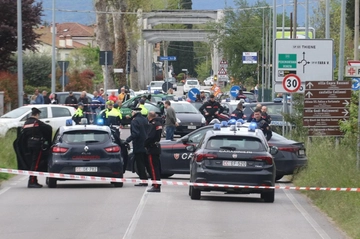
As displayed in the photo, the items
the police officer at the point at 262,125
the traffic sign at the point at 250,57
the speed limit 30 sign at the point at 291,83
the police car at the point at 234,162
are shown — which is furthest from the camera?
the traffic sign at the point at 250,57

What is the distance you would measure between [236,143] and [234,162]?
0.43 m

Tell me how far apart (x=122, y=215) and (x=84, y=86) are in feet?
147

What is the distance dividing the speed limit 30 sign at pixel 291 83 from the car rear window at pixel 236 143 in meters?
8.98

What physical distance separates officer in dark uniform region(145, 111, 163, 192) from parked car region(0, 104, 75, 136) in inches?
503

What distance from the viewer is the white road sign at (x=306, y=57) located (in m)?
27.0

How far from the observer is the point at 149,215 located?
606 inches

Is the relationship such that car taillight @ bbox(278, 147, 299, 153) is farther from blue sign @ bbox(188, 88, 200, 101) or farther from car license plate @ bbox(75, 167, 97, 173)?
blue sign @ bbox(188, 88, 200, 101)

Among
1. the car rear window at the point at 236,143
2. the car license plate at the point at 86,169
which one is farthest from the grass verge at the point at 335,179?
the car license plate at the point at 86,169

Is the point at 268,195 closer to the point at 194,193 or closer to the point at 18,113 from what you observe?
the point at 194,193

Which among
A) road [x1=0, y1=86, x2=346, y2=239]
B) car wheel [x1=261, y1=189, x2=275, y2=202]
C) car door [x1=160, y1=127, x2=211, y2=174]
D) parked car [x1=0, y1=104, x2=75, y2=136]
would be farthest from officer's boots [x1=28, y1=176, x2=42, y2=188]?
parked car [x1=0, y1=104, x2=75, y2=136]

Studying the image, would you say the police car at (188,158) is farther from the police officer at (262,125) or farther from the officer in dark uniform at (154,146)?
the officer in dark uniform at (154,146)

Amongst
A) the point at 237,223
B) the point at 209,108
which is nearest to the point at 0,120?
the point at 209,108

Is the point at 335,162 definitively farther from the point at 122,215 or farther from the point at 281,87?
the point at 281,87

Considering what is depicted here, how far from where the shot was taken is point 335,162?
760 inches
